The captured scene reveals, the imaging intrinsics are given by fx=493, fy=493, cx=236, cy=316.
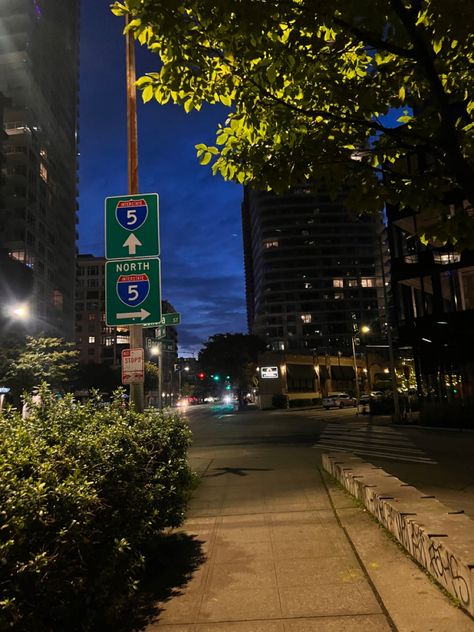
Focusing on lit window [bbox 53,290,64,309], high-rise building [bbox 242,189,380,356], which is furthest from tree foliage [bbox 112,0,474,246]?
high-rise building [bbox 242,189,380,356]

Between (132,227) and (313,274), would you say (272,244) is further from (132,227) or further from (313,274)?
(132,227)

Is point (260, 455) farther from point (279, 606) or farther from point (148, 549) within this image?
point (279, 606)

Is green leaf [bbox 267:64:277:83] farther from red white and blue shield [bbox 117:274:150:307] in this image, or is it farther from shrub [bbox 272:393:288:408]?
shrub [bbox 272:393:288:408]

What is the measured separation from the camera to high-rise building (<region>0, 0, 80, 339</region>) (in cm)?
7319

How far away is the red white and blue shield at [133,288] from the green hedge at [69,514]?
227 cm

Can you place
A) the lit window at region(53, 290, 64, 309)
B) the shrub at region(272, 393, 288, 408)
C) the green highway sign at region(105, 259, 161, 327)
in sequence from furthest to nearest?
the lit window at region(53, 290, 64, 309) < the shrub at region(272, 393, 288, 408) < the green highway sign at region(105, 259, 161, 327)

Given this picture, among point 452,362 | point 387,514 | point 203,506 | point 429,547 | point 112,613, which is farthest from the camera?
point 452,362

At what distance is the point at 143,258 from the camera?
7.89 metres

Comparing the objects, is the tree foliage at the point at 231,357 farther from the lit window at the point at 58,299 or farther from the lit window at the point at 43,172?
the lit window at the point at 43,172

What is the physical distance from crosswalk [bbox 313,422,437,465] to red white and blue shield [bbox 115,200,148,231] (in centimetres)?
1058

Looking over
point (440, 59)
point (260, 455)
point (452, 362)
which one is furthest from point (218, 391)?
point (440, 59)

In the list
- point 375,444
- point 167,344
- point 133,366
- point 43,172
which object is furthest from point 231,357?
point 133,366

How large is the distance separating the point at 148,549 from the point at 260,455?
35.3 ft

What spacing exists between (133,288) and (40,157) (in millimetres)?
82715
